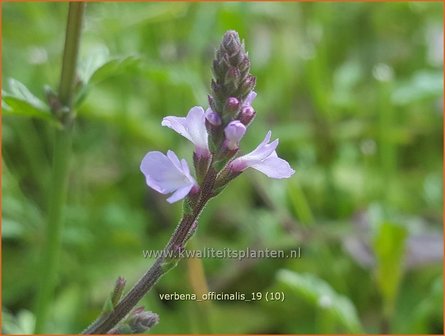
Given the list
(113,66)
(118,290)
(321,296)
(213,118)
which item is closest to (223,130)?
(213,118)

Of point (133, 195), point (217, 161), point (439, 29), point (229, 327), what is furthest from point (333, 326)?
point (439, 29)

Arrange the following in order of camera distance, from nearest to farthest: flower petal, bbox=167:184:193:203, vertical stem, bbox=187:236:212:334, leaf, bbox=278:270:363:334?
flower petal, bbox=167:184:193:203 → leaf, bbox=278:270:363:334 → vertical stem, bbox=187:236:212:334

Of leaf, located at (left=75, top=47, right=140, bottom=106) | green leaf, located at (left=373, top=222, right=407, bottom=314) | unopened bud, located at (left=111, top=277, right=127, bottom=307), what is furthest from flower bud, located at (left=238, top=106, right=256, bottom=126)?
green leaf, located at (left=373, top=222, right=407, bottom=314)

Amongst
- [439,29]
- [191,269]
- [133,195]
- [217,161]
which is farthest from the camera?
[439,29]

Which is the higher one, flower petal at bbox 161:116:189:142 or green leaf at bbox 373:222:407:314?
flower petal at bbox 161:116:189:142

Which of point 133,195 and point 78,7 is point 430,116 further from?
point 78,7

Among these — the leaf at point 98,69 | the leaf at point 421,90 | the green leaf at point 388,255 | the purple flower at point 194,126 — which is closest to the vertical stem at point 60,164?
the leaf at point 98,69

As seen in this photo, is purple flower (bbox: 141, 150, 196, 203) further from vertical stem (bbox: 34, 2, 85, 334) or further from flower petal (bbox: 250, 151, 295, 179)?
vertical stem (bbox: 34, 2, 85, 334)

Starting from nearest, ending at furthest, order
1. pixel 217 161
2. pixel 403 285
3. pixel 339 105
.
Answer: pixel 217 161, pixel 403 285, pixel 339 105
